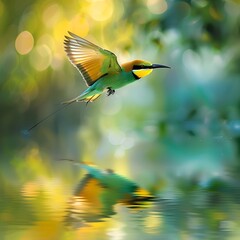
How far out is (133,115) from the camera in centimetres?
447

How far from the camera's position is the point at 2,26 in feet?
13.0

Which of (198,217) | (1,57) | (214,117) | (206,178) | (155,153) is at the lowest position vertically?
A: (198,217)

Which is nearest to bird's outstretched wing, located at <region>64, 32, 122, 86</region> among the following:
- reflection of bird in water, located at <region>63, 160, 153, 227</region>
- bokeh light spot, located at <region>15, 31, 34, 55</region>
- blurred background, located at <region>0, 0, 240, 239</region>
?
blurred background, located at <region>0, 0, 240, 239</region>

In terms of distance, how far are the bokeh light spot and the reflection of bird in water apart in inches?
73.1

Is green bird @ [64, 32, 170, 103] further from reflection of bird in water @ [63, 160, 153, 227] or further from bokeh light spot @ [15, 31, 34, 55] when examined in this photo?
bokeh light spot @ [15, 31, 34, 55]

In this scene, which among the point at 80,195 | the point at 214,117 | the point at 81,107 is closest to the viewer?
the point at 80,195

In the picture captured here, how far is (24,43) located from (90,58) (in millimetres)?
1465

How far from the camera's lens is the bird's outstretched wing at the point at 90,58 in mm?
2582

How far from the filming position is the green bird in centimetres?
262

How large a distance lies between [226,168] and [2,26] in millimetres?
1901

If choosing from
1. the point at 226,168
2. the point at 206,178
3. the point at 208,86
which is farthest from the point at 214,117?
the point at 206,178

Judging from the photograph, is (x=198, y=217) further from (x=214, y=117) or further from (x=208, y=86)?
(x=208, y=86)

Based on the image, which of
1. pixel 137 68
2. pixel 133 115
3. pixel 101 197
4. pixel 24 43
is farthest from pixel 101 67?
pixel 133 115

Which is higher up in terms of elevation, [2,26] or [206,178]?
[2,26]
